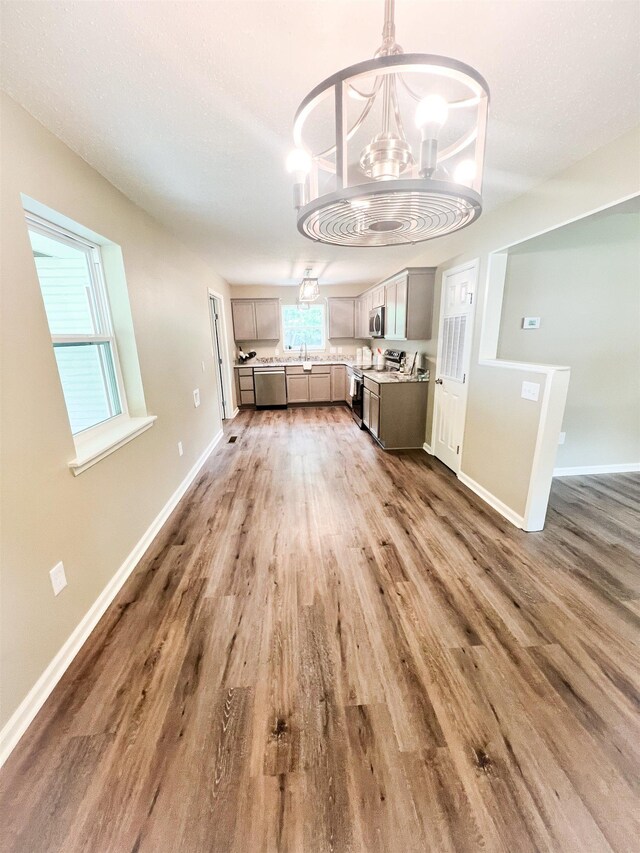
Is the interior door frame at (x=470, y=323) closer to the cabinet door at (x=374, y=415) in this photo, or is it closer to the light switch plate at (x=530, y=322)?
the light switch plate at (x=530, y=322)

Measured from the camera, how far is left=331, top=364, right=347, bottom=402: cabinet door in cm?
645

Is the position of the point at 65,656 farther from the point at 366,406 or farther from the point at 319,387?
the point at 319,387

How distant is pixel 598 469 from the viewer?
132 inches

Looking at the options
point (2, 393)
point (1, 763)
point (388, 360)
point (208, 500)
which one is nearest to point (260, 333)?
point (388, 360)

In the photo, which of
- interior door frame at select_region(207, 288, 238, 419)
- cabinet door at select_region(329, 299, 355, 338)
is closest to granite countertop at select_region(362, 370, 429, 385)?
cabinet door at select_region(329, 299, 355, 338)

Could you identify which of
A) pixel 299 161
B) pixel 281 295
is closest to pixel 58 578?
pixel 299 161

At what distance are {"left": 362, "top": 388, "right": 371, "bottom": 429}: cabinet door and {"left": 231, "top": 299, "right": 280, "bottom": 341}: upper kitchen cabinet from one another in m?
2.66

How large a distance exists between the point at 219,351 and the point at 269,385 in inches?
48.3

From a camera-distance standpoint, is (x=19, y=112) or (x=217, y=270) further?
(x=217, y=270)

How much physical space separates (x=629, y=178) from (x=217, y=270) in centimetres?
452

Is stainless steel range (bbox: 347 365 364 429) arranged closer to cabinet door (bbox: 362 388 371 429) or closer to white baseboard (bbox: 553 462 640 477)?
cabinet door (bbox: 362 388 371 429)

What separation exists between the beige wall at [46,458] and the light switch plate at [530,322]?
10.6ft

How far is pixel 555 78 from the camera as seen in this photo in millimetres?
1310

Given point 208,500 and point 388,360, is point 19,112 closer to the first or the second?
point 208,500
